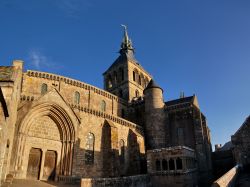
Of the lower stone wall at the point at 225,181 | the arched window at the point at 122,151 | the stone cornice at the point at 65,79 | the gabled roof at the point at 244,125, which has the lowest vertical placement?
the lower stone wall at the point at 225,181

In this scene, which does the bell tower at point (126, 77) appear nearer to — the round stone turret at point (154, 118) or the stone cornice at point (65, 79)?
the round stone turret at point (154, 118)

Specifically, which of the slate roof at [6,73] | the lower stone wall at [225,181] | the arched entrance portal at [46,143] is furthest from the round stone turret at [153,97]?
the slate roof at [6,73]

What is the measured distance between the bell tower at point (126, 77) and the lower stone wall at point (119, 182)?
665 inches

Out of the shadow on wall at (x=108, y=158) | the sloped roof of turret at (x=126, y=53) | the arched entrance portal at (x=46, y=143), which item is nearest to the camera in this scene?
the arched entrance portal at (x=46, y=143)

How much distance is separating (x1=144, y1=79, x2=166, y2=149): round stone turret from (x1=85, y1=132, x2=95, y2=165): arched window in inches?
331

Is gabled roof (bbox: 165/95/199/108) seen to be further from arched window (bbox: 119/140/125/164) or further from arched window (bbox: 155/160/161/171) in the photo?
arched window (bbox: 155/160/161/171)

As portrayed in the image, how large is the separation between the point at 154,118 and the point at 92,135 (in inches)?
366

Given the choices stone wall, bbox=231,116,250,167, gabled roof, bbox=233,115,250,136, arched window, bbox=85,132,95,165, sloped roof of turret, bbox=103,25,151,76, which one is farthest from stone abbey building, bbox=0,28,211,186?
sloped roof of turret, bbox=103,25,151,76

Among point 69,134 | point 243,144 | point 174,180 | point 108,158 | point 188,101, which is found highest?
point 188,101

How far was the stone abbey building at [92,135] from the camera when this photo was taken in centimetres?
1706

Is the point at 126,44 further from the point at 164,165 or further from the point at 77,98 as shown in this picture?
the point at 164,165

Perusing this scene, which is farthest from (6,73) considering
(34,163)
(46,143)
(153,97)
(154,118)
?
(153,97)

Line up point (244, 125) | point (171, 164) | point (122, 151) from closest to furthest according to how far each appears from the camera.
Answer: point (171, 164) < point (244, 125) < point (122, 151)

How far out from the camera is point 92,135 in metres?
21.8
